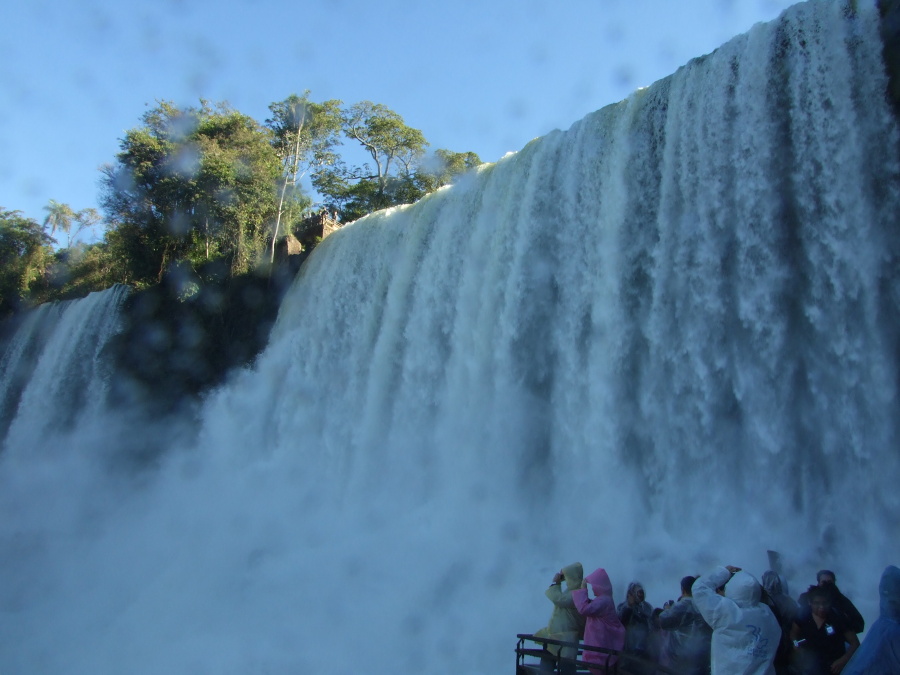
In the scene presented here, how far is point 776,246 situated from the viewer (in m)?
8.05

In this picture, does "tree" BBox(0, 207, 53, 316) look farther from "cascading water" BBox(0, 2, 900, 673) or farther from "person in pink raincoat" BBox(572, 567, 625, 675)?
"person in pink raincoat" BBox(572, 567, 625, 675)

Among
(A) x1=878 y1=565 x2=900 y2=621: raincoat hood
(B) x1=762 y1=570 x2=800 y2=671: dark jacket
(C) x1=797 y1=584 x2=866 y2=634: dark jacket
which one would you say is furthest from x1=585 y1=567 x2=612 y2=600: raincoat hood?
(A) x1=878 y1=565 x2=900 y2=621: raincoat hood

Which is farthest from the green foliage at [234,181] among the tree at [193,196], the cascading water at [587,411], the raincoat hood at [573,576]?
the raincoat hood at [573,576]

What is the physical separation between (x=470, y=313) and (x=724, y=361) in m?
4.28

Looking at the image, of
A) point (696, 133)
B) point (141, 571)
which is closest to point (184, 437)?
point (141, 571)

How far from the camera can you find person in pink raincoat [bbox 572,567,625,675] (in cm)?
519

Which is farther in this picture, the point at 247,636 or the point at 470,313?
the point at 470,313

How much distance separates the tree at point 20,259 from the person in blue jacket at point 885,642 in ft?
105

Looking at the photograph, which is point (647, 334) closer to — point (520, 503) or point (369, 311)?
point (520, 503)

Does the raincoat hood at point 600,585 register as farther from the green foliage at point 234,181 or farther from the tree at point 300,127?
the tree at point 300,127

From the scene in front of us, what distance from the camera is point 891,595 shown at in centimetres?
333

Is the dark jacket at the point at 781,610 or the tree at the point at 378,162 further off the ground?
the tree at the point at 378,162

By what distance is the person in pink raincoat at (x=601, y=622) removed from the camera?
17.0 ft

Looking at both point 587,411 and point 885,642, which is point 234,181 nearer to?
point 587,411
